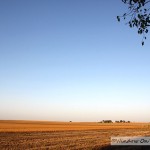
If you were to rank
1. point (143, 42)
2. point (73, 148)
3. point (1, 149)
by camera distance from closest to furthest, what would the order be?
point (143, 42), point (1, 149), point (73, 148)

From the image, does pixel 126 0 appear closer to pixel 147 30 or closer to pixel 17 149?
pixel 147 30

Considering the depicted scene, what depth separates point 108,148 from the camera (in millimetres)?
21312

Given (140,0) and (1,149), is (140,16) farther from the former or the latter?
(1,149)

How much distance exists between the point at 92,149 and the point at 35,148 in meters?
3.96

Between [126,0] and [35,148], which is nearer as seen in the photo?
[126,0]

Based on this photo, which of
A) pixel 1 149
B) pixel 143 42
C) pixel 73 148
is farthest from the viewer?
pixel 73 148

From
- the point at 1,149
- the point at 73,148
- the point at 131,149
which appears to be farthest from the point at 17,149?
the point at 131,149

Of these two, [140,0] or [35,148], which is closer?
[140,0]

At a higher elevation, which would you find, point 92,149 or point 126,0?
point 126,0

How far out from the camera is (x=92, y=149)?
20.7 meters

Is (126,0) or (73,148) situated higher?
(126,0)

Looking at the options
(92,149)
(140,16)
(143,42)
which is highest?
(140,16)

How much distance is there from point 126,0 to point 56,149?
13.1 m

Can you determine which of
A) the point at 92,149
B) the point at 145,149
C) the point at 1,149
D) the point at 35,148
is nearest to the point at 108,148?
the point at 92,149
